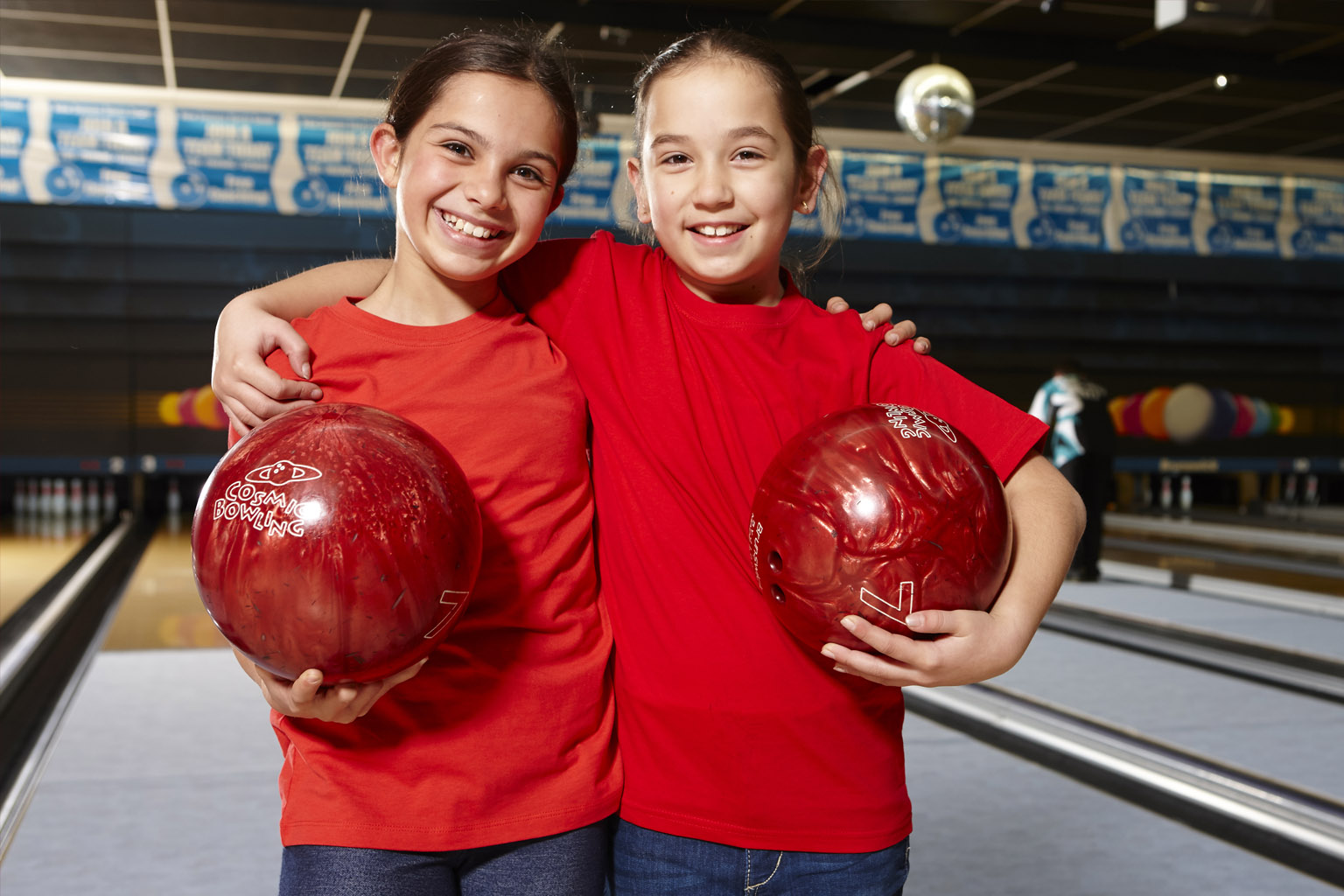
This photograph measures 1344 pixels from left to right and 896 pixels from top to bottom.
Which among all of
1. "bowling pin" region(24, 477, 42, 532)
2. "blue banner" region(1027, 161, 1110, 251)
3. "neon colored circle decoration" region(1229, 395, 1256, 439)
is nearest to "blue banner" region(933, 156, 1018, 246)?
"blue banner" region(1027, 161, 1110, 251)

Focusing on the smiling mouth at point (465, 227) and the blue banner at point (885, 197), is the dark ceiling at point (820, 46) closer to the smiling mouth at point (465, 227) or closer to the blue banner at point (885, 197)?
the blue banner at point (885, 197)

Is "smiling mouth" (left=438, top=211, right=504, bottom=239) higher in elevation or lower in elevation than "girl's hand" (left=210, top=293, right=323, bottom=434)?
higher

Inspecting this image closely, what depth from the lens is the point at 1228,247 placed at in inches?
366

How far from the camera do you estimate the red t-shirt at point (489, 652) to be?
3.36 feet

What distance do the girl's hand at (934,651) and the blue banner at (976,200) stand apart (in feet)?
26.6

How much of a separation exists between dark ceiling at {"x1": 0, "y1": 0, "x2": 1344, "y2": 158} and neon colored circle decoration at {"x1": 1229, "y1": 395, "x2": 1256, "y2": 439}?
8.36 ft

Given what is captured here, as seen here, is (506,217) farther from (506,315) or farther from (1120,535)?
(1120,535)

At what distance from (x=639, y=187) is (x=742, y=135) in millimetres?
184

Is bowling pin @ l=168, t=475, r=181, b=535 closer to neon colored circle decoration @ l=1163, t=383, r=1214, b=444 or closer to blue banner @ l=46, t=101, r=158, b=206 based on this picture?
blue banner @ l=46, t=101, r=158, b=206

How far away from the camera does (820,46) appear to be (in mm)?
6121

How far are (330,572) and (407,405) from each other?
0.22 meters

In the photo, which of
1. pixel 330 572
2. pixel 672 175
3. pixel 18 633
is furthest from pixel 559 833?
pixel 18 633

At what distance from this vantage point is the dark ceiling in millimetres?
5719

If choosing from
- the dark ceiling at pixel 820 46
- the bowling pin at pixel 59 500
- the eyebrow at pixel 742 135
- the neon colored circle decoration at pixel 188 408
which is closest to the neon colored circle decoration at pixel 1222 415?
the dark ceiling at pixel 820 46
